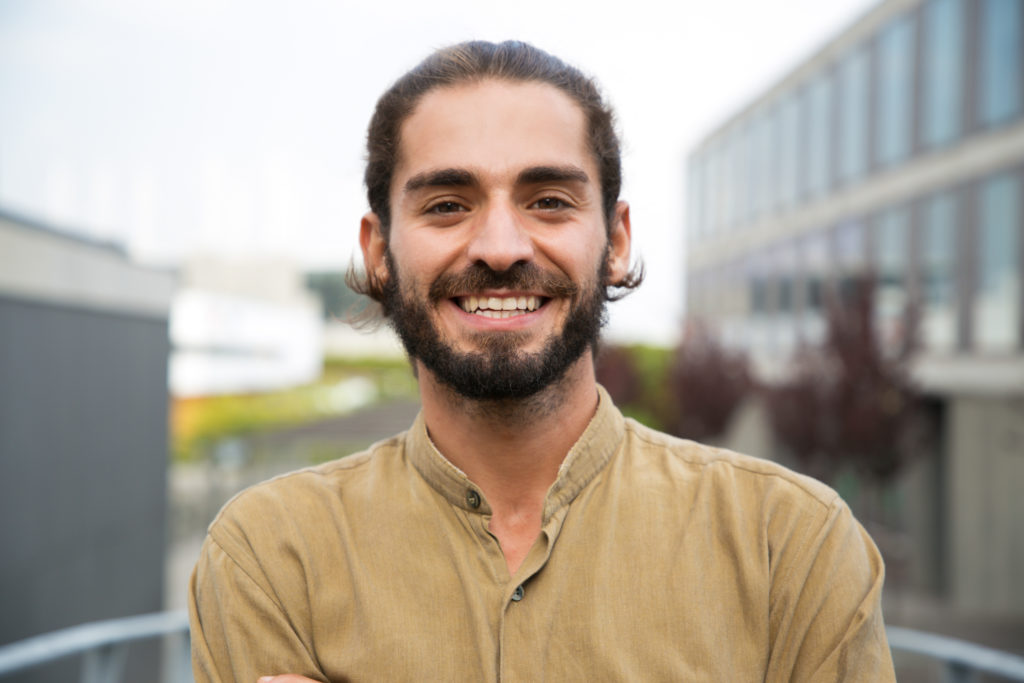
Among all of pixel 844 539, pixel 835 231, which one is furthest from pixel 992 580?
pixel 844 539

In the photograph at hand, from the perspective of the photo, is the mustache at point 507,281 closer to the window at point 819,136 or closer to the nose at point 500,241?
the nose at point 500,241

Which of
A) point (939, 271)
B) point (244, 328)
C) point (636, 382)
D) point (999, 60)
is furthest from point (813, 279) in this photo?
point (244, 328)

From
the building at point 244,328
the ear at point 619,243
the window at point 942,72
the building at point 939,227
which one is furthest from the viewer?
the building at point 244,328

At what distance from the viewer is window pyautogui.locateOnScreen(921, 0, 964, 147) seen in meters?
17.3

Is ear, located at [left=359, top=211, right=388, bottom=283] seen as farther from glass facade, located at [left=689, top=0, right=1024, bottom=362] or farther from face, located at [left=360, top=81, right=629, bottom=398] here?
glass facade, located at [left=689, top=0, right=1024, bottom=362]

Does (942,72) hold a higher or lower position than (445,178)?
higher

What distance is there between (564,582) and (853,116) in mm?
22250

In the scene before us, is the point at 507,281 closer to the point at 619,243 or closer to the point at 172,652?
the point at 619,243

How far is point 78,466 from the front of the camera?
9.62 metres

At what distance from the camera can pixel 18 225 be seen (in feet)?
28.2

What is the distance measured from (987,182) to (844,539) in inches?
655

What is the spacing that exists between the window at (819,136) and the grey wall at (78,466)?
16969 millimetres

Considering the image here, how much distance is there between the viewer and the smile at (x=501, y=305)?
200 cm

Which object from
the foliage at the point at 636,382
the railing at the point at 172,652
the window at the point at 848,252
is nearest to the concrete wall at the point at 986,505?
the window at the point at 848,252
